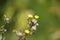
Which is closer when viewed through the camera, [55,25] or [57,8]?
[55,25]

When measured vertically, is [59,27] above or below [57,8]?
below

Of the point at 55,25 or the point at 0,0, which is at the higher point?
the point at 0,0

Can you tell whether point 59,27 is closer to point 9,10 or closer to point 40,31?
point 40,31

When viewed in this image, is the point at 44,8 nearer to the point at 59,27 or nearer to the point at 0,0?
the point at 59,27

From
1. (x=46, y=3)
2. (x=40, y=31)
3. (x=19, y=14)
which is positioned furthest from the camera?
(x=46, y=3)

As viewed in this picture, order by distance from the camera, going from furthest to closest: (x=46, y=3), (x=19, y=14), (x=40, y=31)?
(x=46, y=3) → (x=19, y=14) → (x=40, y=31)

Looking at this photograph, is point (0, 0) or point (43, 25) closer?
point (43, 25)

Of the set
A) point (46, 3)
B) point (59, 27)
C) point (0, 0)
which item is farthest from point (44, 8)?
point (0, 0)

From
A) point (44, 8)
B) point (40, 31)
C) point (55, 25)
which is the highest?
point (44, 8)

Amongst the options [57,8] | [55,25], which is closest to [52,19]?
[55,25]
